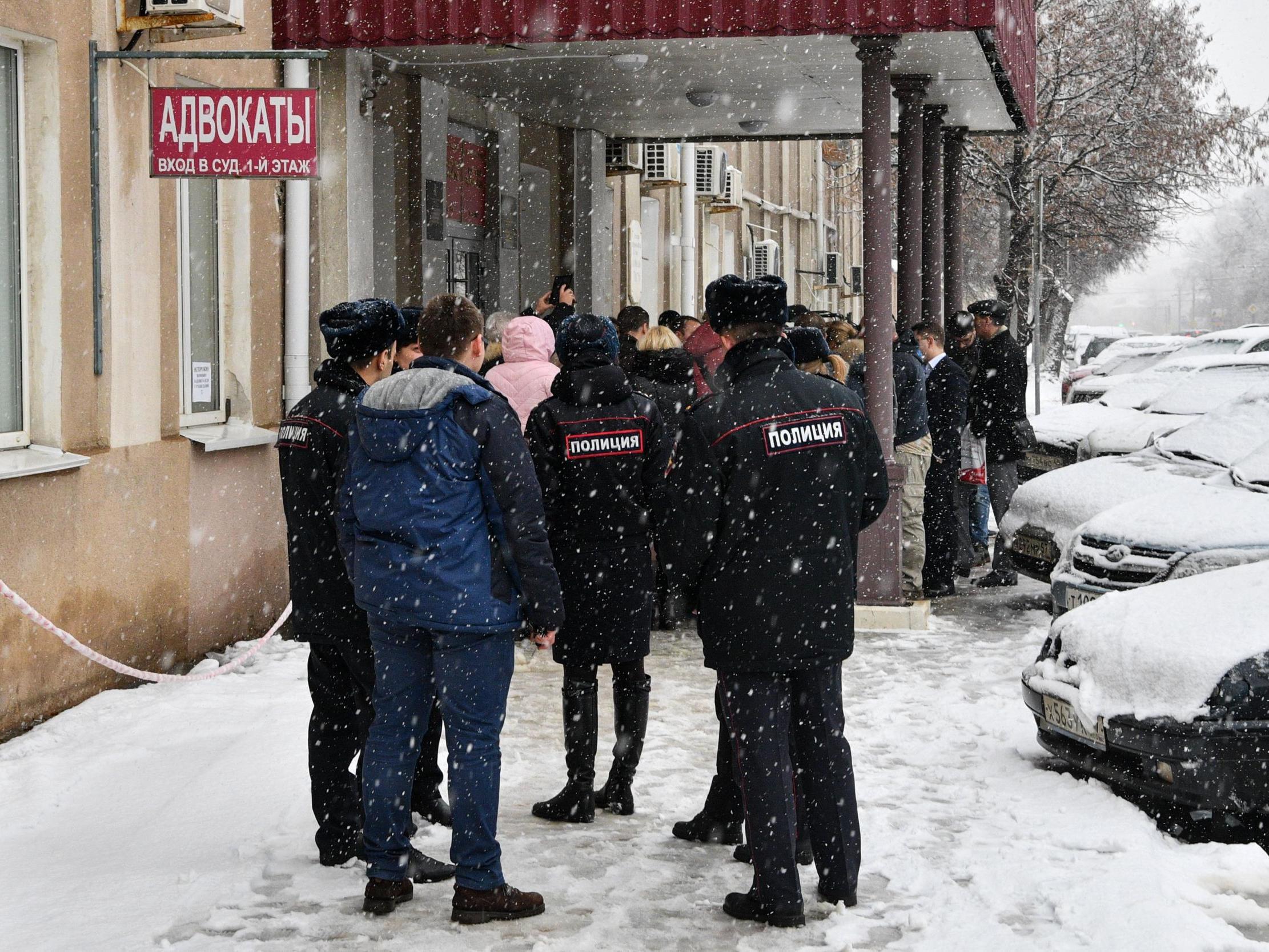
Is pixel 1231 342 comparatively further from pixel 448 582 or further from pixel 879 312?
pixel 448 582

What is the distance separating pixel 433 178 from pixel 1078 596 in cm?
623

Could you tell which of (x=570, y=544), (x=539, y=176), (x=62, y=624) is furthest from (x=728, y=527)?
(x=539, y=176)

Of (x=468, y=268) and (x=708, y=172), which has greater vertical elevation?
(x=708, y=172)

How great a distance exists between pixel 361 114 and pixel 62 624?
15.2ft

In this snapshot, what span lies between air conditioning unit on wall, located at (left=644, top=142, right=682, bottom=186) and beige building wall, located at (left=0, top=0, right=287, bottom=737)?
33.1 feet

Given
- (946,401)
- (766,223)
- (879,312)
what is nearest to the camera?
(879,312)

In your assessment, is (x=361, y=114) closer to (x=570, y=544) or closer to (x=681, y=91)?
(x=681, y=91)

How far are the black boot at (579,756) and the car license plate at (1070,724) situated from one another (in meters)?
1.76

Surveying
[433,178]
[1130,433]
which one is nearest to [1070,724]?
[1130,433]

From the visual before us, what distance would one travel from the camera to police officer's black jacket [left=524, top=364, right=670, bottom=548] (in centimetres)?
567

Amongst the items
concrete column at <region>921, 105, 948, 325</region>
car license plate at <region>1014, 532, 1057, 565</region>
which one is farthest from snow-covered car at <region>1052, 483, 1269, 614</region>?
concrete column at <region>921, 105, 948, 325</region>

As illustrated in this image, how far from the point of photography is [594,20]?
955 centimetres

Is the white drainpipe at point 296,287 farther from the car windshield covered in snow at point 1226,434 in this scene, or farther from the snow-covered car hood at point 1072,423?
the snow-covered car hood at point 1072,423

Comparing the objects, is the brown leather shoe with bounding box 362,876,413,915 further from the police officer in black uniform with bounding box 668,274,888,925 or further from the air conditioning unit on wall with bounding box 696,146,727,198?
the air conditioning unit on wall with bounding box 696,146,727,198
